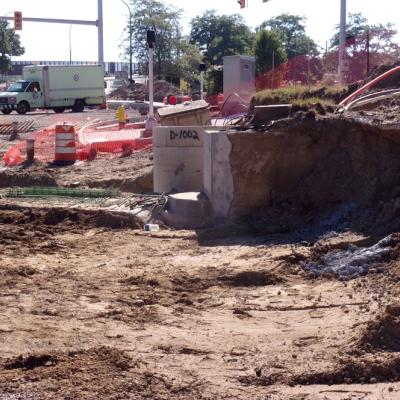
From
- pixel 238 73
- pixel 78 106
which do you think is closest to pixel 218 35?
pixel 78 106

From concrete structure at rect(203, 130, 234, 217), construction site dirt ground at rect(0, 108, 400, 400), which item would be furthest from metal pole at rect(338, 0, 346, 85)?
construction site dirt ground at rect(0, 108, 400, 400)

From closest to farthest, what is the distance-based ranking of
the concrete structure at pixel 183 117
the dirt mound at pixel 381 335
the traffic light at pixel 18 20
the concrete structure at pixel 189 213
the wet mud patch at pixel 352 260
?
the dirt mound at pixel 381 335 → the wet mud patch at pixel 352 260 → the concrete structure at pixel 189 213 → the concrete structure at pixel 183 117 → the traffic light at pixel 18 20

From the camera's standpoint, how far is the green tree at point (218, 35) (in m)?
78.4

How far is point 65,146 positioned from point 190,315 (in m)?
11.4

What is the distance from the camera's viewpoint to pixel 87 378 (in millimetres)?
5762

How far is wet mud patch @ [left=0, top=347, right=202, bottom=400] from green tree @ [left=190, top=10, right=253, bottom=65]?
71702 millimetres

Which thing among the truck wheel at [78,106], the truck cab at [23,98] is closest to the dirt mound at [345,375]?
the truck cab at [23,98]

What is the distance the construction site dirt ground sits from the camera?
5.75 metres

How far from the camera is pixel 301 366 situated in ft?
19.8

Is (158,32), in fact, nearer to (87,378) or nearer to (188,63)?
(188,63)

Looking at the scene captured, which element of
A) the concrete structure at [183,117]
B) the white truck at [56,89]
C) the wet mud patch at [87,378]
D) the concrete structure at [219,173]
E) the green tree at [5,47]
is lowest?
the wet mud patch at [87,378]

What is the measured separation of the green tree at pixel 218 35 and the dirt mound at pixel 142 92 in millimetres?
18683

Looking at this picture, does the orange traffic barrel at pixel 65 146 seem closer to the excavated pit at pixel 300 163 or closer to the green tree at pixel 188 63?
the excavated pit at pixel 300 163

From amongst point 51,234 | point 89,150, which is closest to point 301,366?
point 51,234
